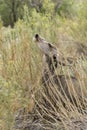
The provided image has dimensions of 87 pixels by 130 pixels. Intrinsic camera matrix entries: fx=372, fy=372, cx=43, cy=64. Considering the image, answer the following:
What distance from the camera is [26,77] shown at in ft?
15.2

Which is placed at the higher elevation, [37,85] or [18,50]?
[18,50]

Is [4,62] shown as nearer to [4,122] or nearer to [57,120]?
[57,120]

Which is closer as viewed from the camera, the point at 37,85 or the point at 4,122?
the point at 4,122

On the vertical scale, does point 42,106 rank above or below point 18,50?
below

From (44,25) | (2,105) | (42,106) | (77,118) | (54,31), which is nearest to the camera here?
(2,105)

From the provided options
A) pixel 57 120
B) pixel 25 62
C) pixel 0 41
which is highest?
pixel 0 41

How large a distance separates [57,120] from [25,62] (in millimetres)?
817

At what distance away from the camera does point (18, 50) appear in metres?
4.68

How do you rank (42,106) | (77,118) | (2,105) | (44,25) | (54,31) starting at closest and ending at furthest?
(2,105) < (77,118) < (42,106) < (44,25) < (54,31)

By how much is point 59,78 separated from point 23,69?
1.50 ft

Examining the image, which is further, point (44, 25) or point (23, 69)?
point (44, 25)

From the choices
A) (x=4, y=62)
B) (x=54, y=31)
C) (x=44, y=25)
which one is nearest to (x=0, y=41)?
(x=4, y=62)

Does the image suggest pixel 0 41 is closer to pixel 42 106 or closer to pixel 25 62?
pixel 25 62

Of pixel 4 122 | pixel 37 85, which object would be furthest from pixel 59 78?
pixel 4 122
